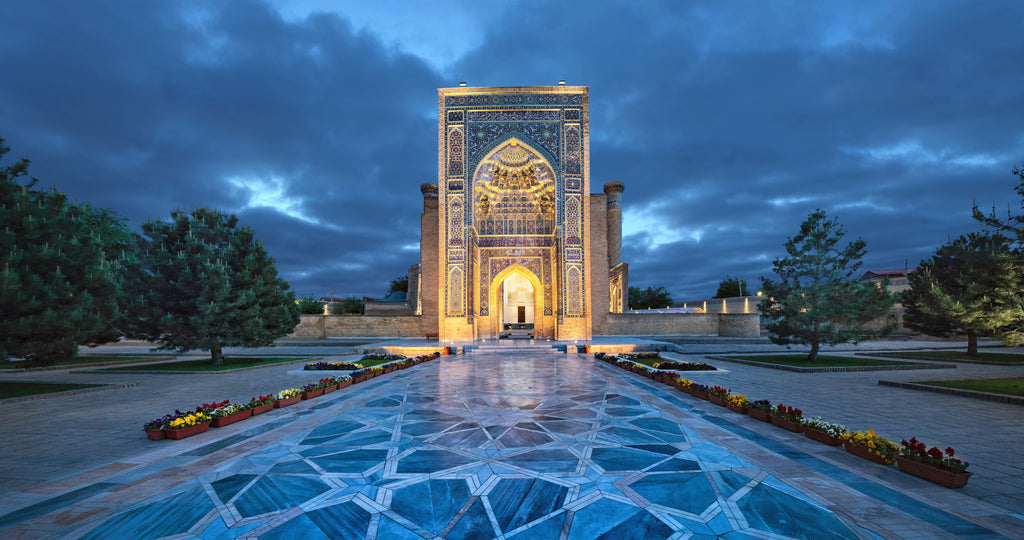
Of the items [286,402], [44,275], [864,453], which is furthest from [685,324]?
[44,275]

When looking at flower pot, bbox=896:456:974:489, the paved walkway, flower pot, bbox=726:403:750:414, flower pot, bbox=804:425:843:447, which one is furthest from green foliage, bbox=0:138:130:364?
flower pot, bbox=896:456:974:489

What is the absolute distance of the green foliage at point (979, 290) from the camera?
26.8 feet

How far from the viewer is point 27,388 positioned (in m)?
8.89

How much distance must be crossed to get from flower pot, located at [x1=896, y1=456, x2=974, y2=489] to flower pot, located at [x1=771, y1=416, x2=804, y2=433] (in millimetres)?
1291

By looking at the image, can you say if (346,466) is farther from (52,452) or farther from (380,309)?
(380,309)

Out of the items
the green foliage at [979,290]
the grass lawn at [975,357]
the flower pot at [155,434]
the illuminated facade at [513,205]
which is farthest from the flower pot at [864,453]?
the illuminated facade at [513,205]

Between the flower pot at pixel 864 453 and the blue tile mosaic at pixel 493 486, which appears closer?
the blue tile mosaic at pixel 493 486

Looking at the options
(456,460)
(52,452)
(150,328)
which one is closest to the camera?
(456,460)

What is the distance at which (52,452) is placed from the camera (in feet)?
15.8

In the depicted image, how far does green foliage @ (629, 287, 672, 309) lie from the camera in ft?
191

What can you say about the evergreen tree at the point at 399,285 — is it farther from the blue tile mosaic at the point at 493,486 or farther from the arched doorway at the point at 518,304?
the blue tile mosaic at the point at 493,486

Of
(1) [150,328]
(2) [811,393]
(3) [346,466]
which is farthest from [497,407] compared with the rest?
(1) [150,328]

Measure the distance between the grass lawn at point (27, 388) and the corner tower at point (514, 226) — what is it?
1309 cm

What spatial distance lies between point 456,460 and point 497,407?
8.91ft
